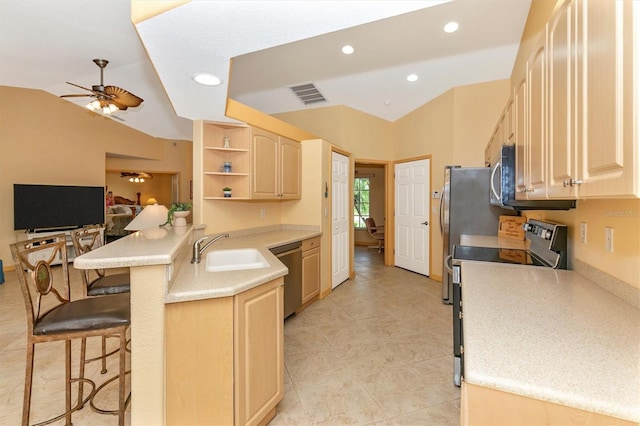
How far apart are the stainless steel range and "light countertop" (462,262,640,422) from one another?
13.3 inches

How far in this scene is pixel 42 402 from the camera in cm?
191

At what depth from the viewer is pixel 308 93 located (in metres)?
4.62

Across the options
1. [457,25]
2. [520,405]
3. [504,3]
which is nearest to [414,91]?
[457,25]

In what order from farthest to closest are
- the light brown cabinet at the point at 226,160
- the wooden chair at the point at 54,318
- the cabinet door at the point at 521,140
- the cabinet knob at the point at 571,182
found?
the light brown cabinet at the point at 226,160 < the cabinet door at the point at 521,140 < the wooden chair at the point at 54,318 < the cabinet knob at the point at 571,182

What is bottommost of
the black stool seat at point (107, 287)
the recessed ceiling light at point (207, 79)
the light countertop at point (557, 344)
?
the black stool seat at point (107, 287)

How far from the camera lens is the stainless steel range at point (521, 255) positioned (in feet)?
5.89

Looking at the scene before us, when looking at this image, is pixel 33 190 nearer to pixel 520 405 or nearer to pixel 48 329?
pixel 48 329

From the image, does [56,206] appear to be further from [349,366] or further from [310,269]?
[349,366]

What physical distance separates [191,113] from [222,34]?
1650 mm

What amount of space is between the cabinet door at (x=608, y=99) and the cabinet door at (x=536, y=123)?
1.43ft

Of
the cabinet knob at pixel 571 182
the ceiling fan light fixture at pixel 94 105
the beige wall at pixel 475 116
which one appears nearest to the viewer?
the cabinet knob at pixel 571 182

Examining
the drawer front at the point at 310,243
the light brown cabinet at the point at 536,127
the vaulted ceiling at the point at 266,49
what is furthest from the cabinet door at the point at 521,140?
the drawer front at the point at 310,243

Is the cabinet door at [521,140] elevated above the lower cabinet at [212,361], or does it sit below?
above

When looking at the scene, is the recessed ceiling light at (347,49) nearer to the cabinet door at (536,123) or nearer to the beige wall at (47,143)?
the cabinet door at (536,123)
